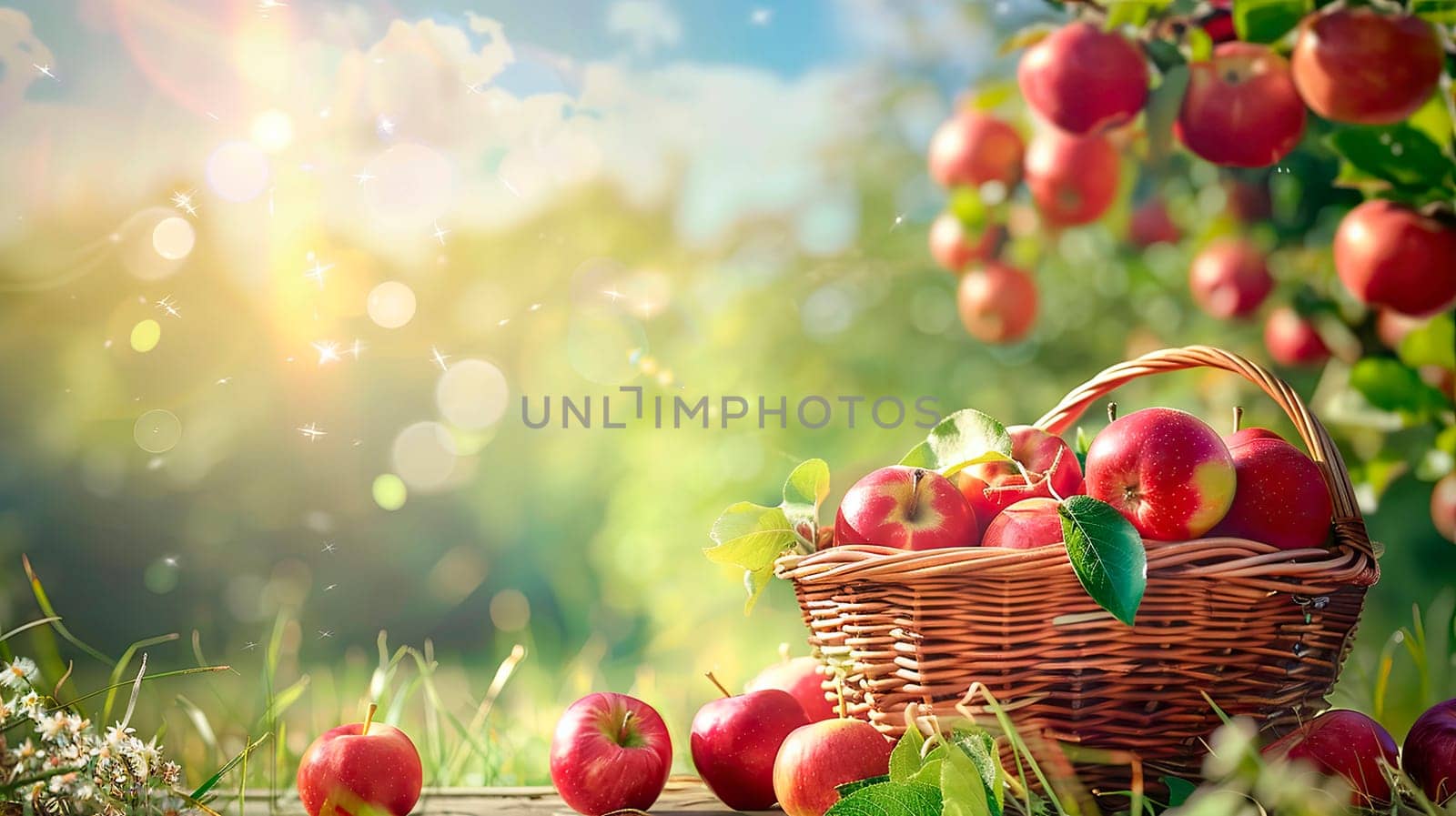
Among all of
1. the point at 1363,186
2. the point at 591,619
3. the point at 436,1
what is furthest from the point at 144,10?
the point at 1363,186

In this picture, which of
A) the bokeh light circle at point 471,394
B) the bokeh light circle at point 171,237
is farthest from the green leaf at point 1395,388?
the bokeh light circle at point 171,237

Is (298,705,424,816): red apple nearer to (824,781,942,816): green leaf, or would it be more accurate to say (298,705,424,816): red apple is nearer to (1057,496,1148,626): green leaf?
(824,781,942,816): green leaf

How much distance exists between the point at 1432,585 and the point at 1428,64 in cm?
83

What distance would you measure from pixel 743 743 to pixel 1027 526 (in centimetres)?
28

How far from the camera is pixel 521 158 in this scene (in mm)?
2123

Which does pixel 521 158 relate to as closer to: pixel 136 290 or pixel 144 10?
pixel 144 10

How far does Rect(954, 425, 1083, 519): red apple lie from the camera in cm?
79

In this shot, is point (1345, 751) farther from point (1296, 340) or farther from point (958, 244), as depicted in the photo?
point (958, 244)

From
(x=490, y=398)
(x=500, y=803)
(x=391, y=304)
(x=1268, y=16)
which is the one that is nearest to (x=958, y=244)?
(x=1268, y=16)

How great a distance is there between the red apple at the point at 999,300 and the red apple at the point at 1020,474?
0.47 meters

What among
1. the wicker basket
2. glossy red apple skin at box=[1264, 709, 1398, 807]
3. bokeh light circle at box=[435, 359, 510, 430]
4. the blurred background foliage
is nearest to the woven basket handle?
the wicker basket

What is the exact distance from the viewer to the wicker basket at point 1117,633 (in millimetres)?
688

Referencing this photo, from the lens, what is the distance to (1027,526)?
72 cm

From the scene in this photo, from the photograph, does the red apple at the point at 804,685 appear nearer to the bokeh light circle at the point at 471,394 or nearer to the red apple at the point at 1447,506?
the red apple at the point at 1447,506
